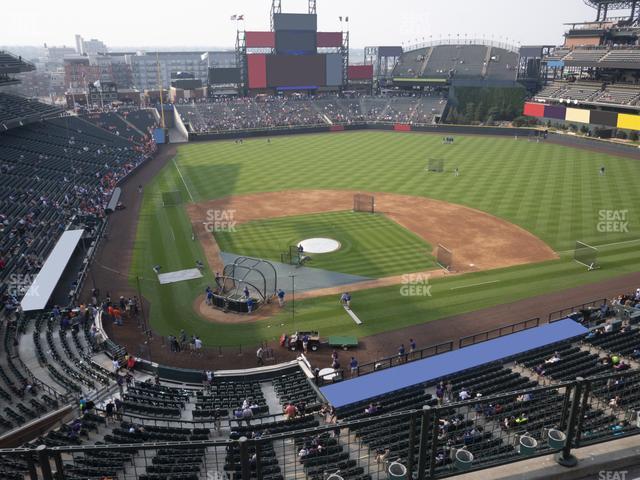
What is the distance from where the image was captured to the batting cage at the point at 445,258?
37.2 meters

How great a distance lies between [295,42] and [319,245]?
89101 mm

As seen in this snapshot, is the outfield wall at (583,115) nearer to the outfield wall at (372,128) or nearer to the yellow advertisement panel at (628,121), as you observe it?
the yellow advertisement panel at (628,121)

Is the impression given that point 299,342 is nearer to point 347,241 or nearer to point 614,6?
point 347,241

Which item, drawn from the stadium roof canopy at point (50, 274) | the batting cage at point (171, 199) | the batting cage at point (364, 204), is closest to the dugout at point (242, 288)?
the stadium roof canopy at point (50, 274)

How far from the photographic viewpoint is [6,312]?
94.9 feet

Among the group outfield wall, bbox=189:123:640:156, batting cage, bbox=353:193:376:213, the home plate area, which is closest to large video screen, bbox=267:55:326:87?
outfield wall, bbox=189:123:640:156

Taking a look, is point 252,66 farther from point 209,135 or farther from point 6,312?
point 6,312

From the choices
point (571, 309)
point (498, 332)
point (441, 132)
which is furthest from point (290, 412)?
point (441, 132)

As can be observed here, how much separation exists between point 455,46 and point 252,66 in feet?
191

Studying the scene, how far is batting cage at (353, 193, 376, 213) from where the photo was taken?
5073 cm

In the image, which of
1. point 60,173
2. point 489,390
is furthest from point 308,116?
point 489,390

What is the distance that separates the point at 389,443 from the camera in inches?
511

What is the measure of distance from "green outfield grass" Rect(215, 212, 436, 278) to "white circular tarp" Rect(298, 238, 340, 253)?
588 millimetres

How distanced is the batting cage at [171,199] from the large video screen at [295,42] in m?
73.5
